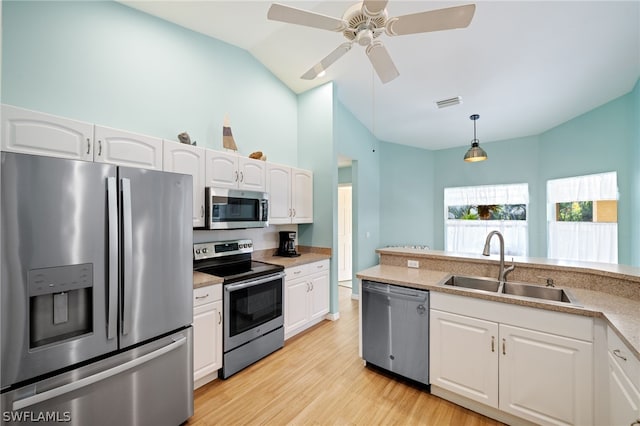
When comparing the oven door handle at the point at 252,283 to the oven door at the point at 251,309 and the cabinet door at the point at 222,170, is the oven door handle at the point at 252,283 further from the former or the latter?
the cabinet door at the point at 222,170

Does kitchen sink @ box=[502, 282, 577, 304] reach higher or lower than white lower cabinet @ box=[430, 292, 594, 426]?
higher

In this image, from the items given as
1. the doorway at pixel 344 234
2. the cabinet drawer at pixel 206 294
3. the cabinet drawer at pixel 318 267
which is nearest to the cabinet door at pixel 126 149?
the cabinet drawer at pixel 206 294

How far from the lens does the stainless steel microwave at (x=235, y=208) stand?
2490mm

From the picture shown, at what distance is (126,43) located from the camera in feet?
7.54

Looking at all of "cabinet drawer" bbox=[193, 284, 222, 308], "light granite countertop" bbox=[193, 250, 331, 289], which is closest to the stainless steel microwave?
"light granite countertop" bbox=[193, 250, 331, 289]

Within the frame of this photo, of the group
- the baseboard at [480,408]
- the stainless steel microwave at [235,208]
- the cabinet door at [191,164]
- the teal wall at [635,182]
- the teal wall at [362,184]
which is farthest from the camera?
the teal wall at [362,184]

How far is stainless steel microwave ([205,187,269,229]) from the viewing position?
2.49 meters

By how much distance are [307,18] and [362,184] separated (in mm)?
3253

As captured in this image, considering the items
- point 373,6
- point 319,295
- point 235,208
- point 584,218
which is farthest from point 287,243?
point 584,218

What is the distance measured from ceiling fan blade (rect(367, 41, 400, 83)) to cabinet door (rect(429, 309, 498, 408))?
191 cm

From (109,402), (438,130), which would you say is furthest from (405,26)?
(438,130)

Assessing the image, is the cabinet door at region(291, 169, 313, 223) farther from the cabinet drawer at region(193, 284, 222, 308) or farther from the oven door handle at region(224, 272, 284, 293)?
the cabinet drawer at region(193, 284, 222, 308)

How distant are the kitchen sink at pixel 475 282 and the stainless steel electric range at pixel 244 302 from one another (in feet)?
5.57

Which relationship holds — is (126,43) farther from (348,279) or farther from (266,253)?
(348,279)
